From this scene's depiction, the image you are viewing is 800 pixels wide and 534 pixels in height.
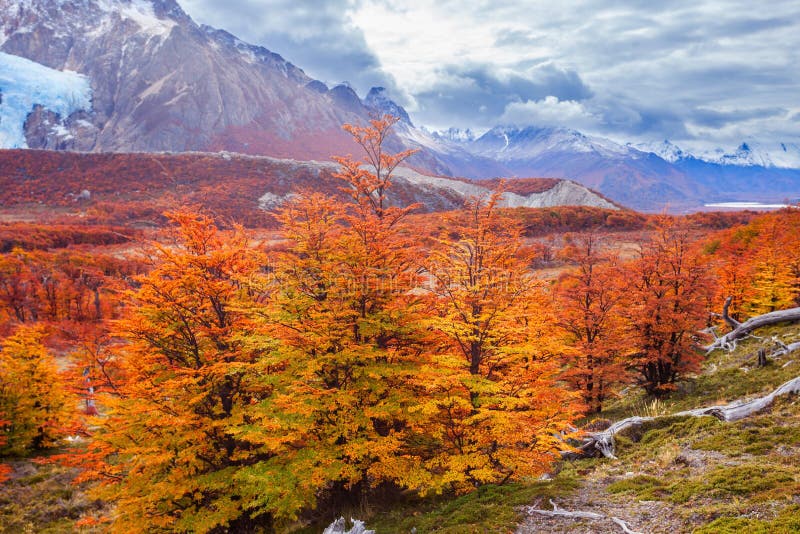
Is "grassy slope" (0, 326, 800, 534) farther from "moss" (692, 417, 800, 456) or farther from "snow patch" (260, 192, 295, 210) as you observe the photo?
"snow patch" (260, 192, 295, 210)

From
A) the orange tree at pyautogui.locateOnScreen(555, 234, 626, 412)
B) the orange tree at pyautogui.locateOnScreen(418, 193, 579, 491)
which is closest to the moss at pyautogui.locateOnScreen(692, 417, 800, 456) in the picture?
the orange tree at pyautogui.locateOnScreen(418, 193, 579, 491)

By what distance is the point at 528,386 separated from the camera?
517 inches

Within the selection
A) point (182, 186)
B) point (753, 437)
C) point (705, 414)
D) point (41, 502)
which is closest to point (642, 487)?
point (753, 437)

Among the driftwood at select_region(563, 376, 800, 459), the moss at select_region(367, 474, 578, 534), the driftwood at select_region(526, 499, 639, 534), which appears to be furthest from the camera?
the driftwood at select_region(563, 376, 800, 459)

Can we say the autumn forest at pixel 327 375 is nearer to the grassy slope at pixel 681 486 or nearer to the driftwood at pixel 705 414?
the grassy slope at pixel 681 486

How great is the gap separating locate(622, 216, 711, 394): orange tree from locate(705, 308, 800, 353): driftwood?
2073 millimetres

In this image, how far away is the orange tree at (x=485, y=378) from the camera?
12.0 m

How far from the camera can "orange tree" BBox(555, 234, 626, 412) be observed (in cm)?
2014

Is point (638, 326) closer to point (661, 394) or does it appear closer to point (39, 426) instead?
point (661, 394)

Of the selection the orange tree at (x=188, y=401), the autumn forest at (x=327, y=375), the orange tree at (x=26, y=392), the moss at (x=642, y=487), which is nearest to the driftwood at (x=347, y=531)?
the autumn forest at (x=327, y=375)

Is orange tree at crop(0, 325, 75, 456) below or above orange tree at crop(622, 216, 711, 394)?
below

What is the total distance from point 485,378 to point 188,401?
9.65 meters

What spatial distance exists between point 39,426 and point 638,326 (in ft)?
117

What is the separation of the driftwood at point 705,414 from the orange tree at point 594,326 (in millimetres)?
5037
